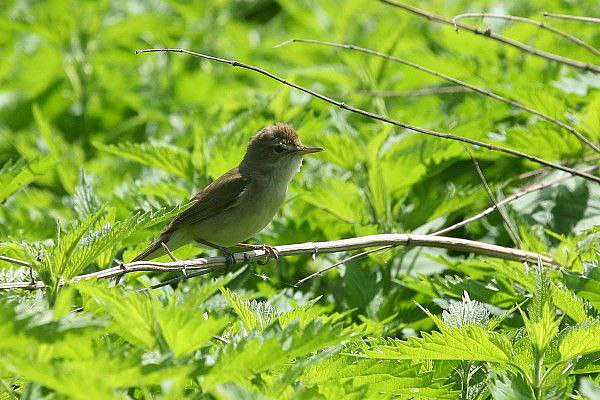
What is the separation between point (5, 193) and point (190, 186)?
933 mm

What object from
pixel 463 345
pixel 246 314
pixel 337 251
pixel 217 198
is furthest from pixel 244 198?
pixel 463 345

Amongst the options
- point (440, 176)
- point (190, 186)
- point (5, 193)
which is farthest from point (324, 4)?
point (5, 193)

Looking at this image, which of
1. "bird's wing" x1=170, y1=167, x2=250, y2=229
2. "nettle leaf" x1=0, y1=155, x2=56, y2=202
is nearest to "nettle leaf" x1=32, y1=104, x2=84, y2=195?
"bird's wing" x1=170, y1=167, x2=250, y2=229

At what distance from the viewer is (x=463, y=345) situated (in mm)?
2256

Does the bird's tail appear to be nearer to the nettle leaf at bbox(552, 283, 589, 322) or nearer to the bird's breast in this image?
the bird's breast

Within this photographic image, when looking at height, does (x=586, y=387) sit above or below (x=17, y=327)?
below

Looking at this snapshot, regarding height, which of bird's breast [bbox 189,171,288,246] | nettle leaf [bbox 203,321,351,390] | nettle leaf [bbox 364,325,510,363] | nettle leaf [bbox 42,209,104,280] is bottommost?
bird's breast [bbox 189,171,288,246]

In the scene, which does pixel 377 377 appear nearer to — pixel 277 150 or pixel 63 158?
pixel 277 150

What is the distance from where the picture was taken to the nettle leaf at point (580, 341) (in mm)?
2242

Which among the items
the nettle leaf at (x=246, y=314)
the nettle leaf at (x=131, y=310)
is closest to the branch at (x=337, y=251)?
the nettle leaf at (x=246, y=314)

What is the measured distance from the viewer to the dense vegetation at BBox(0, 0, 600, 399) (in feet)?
6.47

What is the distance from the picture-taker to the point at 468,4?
19.6 feet

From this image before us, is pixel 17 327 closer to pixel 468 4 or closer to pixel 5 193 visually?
pixel 5 193

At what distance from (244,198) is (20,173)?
1088mm
